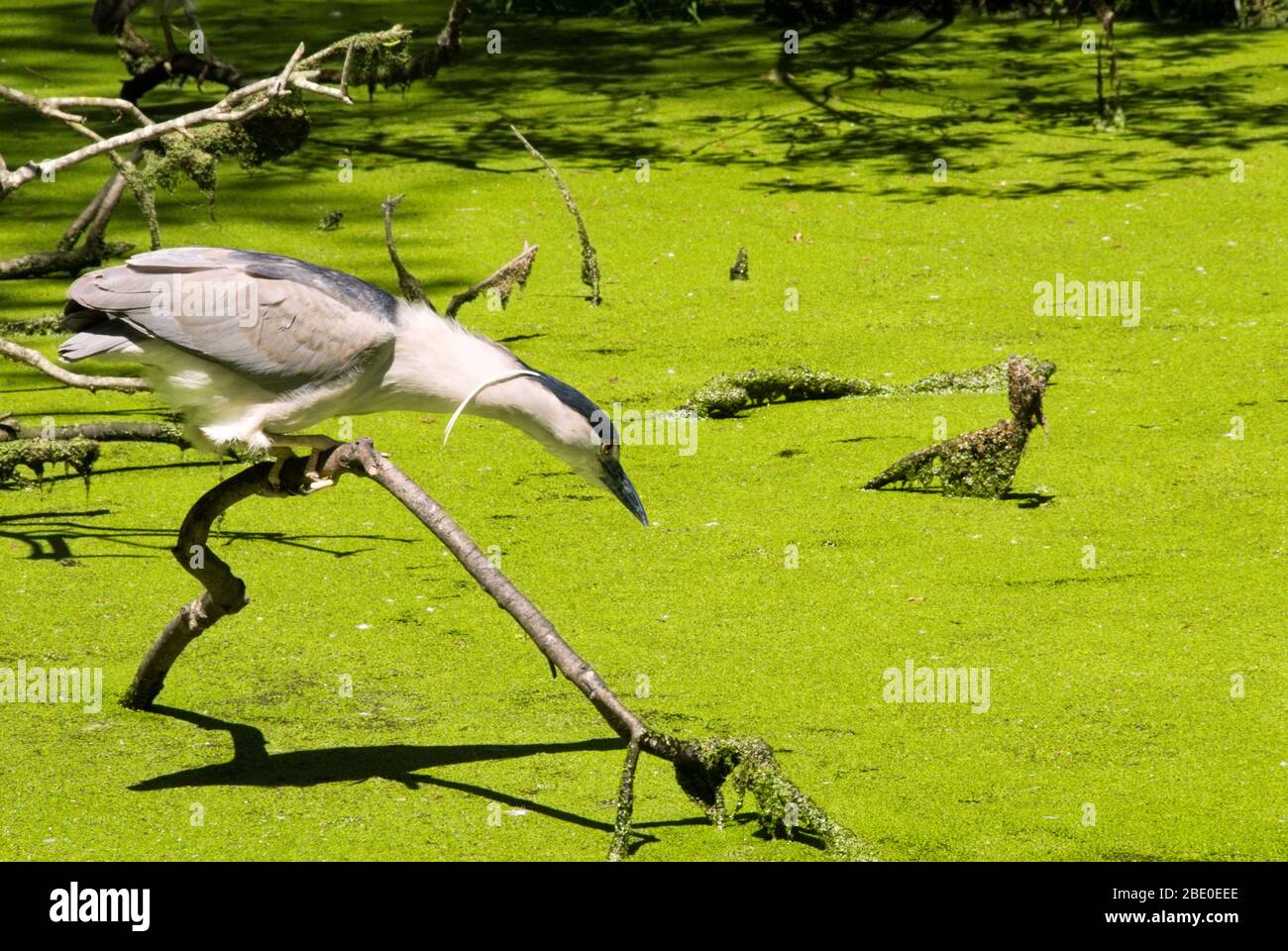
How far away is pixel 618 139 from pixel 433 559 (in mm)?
4689

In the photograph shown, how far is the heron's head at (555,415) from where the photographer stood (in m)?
3.09

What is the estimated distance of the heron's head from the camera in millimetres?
3090

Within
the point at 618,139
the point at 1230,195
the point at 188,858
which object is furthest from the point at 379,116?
the point at 188,858

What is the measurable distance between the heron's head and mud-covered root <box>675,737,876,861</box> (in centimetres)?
57

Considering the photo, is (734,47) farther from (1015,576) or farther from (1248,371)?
(1015,576)

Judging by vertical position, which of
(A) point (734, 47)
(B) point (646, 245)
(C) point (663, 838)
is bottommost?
(C) point (663, 838)

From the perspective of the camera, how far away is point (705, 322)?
6.31 meters

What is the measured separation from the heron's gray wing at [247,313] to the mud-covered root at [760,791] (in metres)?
0.95

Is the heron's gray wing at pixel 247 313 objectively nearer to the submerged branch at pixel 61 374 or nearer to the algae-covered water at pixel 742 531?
the submerged branch at pixel 61 374

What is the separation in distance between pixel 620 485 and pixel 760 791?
66 centimetres

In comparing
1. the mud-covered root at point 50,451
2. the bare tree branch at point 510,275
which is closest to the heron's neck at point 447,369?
the mud-covered root at point 50,451

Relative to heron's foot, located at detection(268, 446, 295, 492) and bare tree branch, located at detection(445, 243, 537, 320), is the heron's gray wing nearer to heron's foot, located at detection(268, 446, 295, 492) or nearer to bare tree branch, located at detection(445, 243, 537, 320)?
heron's foot, located at detection(268, 446, 295, 492)

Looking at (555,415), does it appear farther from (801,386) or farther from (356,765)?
(801,386)

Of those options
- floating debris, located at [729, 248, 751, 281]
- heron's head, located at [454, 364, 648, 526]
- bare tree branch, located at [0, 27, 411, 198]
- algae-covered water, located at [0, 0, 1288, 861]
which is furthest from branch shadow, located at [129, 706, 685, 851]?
floating debris, located at [729, 248, 751, 281]
